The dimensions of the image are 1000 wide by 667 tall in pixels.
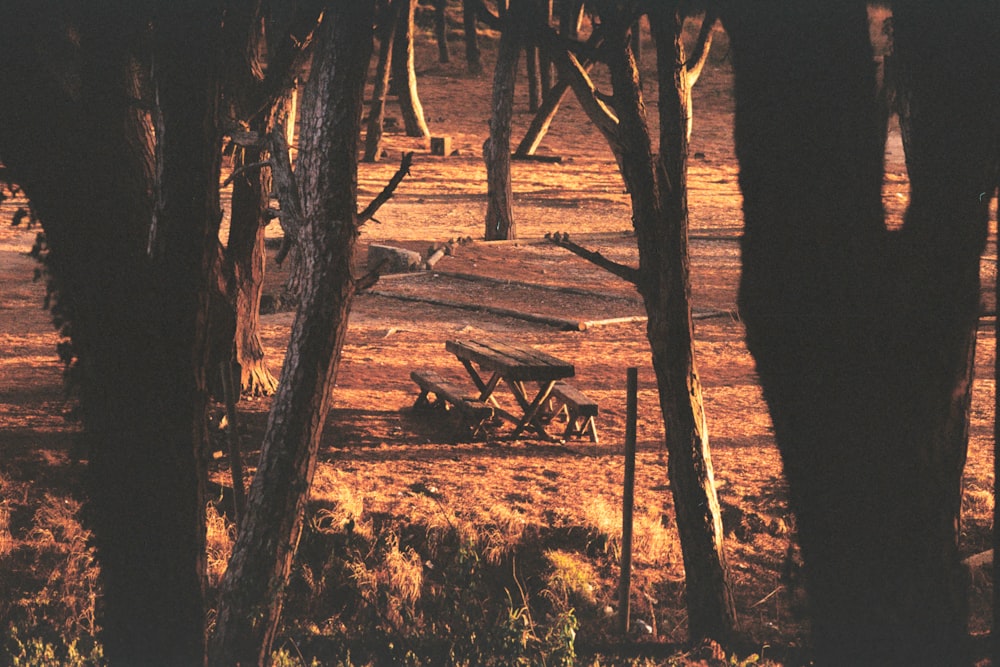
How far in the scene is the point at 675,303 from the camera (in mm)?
5145

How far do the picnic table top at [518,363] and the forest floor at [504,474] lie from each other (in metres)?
0.63

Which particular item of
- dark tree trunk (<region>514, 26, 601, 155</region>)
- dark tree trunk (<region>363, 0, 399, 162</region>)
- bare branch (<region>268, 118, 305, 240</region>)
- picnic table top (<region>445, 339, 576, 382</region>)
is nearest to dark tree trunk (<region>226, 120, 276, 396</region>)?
picnic table top (<region>445, 339, 576, 382</region>)

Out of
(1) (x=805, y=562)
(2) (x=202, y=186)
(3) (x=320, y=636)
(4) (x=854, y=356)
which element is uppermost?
(2) (x=202, y=186)

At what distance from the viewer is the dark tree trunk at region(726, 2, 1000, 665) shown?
3053 mm

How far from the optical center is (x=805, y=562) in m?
3.25

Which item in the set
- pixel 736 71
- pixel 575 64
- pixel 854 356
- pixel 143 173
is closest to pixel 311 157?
pixel 143 173

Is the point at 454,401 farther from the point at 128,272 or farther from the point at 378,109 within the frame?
the point at 378,109

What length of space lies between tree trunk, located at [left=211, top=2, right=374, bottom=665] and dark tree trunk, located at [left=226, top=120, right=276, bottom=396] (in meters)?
3.57

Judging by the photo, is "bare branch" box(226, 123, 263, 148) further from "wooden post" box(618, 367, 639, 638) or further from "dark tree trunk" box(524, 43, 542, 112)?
"dark tree trunk" box(524, 43, 542, 112)

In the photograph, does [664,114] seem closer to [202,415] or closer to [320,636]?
[202,415]

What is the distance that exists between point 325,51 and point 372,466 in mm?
3649

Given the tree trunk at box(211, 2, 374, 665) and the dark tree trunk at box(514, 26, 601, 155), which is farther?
the dark tree trunk at box(514, 26, 601, 155)

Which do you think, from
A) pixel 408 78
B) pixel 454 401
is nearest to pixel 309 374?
pixel 454 401

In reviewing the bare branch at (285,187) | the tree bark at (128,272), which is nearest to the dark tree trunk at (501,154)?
the bare branch at (285,187)
